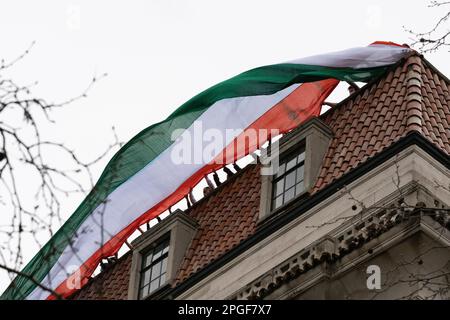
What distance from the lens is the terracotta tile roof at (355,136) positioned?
58.8 feet

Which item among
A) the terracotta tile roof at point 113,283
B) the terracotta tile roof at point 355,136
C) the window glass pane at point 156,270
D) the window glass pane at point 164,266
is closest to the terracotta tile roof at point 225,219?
the terracotta tile roof at point 355,136

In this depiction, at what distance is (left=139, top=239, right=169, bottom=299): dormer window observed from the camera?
828 inches

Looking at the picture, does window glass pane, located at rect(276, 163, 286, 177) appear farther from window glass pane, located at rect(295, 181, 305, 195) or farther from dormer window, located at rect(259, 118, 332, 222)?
window glass pane, located at rect(295, 181, 305, 195)

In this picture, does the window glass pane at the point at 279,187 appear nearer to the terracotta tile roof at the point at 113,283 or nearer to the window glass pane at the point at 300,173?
the window glass pane at the point at 300,173

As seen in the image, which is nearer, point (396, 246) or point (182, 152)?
point (396, 246)

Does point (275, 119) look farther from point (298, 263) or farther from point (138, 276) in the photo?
point (298, 263)

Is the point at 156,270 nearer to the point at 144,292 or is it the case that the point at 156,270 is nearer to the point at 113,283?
the point at 144,292

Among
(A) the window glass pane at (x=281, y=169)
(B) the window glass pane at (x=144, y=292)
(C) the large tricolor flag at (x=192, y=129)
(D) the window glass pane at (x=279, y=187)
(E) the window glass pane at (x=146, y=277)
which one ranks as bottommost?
(B) the window glass pane at (x=144, y=292)

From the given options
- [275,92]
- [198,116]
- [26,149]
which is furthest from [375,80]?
[26,149]

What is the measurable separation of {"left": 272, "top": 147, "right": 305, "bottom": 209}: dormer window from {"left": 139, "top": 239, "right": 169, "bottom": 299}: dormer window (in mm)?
2749

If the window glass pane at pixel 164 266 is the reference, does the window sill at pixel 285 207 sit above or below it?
below

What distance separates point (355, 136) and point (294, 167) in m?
1.22

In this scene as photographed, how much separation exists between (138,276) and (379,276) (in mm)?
6600
